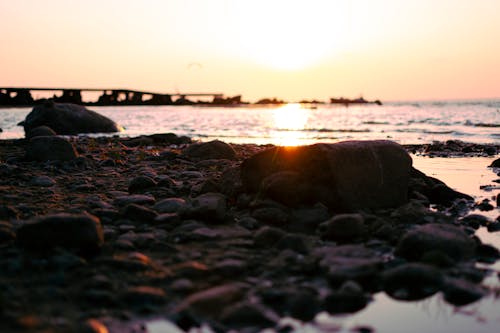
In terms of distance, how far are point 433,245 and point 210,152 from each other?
24.5 ft

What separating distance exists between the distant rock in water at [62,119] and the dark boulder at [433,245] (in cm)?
1884

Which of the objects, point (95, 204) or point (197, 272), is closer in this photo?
point (197, 272)

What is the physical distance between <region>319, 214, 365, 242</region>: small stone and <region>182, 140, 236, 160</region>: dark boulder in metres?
6.41

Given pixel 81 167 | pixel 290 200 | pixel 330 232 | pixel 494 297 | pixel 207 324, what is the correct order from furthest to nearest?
pixel 81 167
pixel 290 200
pixel 330 232
pixel 494 297
pixel 207 324

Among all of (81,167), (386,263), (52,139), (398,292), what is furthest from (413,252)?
(52,139)

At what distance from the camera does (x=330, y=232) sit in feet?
15.5

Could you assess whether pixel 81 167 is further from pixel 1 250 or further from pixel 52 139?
pixel 1 250

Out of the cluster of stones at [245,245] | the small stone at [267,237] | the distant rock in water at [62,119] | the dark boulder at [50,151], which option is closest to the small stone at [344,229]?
the cluster of stones at [245,245]

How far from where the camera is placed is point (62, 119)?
2117 centimetres

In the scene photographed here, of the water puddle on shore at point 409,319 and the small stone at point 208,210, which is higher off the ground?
the small stone at point 208,210

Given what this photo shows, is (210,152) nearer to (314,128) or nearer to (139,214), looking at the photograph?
(139,214)

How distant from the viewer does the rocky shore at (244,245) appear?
3137 mm

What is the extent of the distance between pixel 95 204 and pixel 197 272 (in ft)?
8.67

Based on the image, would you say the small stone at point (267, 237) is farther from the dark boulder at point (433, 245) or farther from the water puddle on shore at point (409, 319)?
the water puddle on shore at point (409, 319)
